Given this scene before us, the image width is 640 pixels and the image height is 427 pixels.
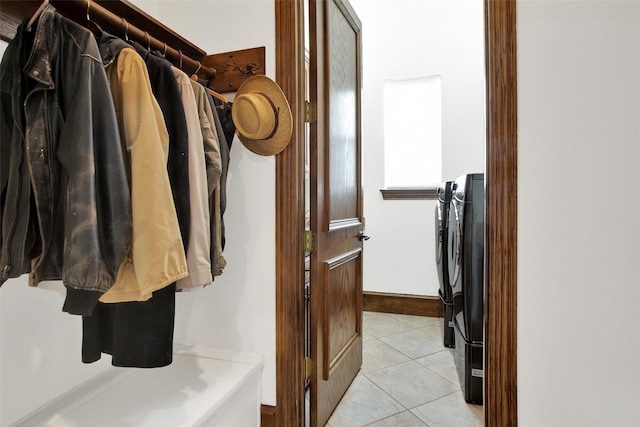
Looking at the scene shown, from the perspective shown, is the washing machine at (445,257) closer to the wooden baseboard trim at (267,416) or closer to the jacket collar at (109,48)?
the wooden baseboard trim at (267,416)

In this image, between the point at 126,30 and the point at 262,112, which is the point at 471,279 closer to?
the point at 262,112

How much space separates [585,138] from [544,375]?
85 centimetres

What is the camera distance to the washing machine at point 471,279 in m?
1.74

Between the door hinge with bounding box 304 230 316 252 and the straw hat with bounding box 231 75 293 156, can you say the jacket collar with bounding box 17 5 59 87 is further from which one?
the door hinge with bounding box 304 230 316 252

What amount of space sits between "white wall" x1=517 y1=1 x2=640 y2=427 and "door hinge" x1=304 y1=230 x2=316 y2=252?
2.65ft

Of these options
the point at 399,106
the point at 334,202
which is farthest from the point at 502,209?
the point at 399,106

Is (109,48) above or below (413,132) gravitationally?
below

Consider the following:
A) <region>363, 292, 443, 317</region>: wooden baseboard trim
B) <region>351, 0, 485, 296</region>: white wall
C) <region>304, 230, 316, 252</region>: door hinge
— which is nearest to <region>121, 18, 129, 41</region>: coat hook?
<region>304, 230, 316, 252</region>: door hinge

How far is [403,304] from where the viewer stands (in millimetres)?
3326

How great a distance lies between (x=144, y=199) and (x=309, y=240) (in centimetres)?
78

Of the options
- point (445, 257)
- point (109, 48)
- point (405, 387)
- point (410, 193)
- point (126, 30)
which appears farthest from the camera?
point (410, 193)

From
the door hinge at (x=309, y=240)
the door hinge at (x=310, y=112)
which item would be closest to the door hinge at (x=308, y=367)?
the door hinge at (x=309, y=240)

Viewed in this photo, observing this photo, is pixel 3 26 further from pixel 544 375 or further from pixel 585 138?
pixel 544 375

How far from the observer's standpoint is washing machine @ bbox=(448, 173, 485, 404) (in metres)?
1.74
